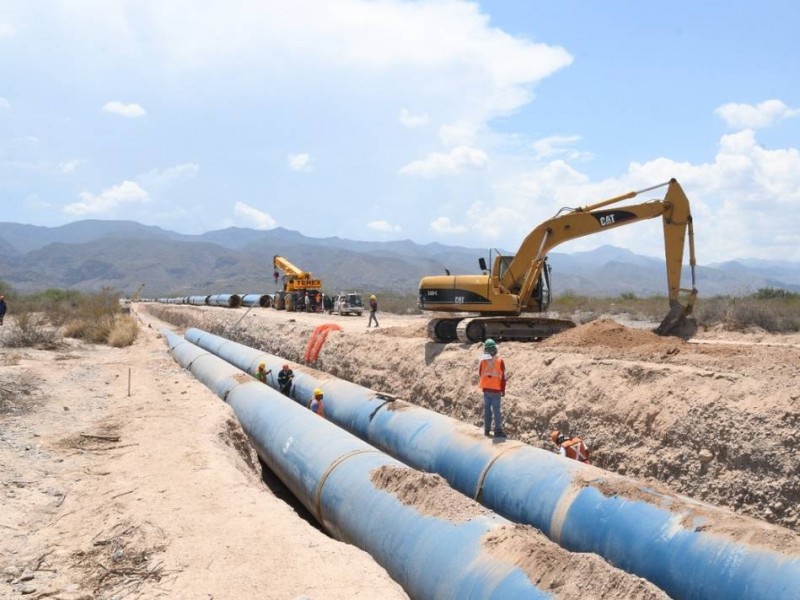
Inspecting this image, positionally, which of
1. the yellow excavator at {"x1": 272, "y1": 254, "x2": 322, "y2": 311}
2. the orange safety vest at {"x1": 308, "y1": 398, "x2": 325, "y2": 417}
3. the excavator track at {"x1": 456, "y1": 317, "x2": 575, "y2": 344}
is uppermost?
the yellow excavator at {"x1": 272, "y1": 254, "x2": 322, "y2": 311}

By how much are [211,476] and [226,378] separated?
708 cm

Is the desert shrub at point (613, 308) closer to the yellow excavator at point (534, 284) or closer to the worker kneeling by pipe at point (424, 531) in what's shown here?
the yellow excavator at point (534, 284)

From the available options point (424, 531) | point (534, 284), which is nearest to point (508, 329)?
point (534, 284)

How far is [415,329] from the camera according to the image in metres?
18.4

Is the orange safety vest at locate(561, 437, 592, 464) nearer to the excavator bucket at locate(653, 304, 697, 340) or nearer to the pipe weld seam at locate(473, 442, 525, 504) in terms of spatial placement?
the pipe weld seam at locate(473, 442, 525, 504)

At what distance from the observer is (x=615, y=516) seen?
580cm

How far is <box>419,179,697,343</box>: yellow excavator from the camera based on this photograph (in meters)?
12.9

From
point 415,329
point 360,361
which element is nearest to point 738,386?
point 360,361

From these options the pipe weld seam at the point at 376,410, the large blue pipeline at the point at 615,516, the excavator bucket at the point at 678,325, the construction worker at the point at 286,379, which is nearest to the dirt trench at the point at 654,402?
the excavator bucket at the point at 678,325

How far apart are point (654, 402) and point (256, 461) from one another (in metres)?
5.97

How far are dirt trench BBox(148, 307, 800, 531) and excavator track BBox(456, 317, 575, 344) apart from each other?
1.39 ft

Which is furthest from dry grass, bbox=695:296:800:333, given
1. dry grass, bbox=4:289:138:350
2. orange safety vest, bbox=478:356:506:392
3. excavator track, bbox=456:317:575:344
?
dry grass, bbox=4:289:138:350

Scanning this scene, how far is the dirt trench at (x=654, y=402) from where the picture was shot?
6.99m

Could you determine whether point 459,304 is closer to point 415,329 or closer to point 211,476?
point 415,329
